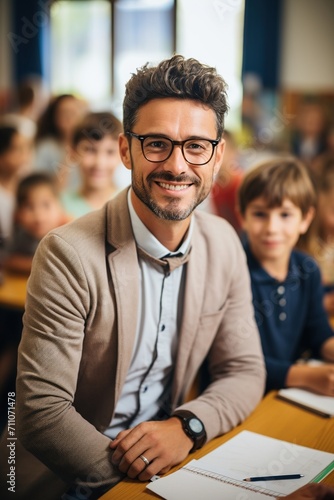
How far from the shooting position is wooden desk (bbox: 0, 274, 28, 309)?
248 centimetres

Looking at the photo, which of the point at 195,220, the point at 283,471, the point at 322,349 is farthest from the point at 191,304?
the point at 322,349

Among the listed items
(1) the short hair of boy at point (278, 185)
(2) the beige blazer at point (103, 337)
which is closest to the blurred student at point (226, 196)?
(1) the short hair of boy at point (278, 185)

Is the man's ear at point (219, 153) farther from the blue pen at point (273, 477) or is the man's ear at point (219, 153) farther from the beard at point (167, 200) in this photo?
the blue pen at point (273, 477)

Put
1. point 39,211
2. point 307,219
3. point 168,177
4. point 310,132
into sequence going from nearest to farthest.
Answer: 1. point 168,177
2. point 307,219
3. point 39,211
4. point 310,132

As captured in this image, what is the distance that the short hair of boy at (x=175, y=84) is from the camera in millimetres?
1248

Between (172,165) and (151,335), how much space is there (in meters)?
0.42

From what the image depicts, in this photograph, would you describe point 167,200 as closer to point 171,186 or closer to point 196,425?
point 171,186

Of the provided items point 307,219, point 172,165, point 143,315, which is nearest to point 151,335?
point 143,315

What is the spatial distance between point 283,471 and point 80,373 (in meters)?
0.49

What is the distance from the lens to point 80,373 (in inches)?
52.9

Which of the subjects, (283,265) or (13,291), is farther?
(13,291)

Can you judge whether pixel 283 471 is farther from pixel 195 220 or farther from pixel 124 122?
pixel 124 122

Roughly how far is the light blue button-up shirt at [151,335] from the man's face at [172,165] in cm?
10

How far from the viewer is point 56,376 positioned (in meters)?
1.24
